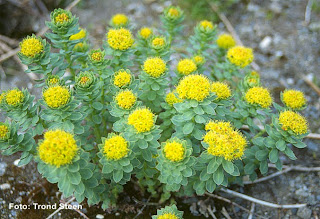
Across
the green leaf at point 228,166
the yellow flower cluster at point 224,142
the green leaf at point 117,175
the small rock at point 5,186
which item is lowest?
the small rock at point 5,186

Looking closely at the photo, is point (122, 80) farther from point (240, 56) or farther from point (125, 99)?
point (240, 56)

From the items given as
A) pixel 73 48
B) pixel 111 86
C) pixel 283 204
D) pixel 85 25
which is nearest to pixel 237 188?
pixel 283 204

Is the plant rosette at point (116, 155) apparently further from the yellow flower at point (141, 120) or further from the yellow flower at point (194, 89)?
the yellow flower at point (194, 89)

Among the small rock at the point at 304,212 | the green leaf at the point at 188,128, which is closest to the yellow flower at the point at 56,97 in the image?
the green leaf at the point at 188,128

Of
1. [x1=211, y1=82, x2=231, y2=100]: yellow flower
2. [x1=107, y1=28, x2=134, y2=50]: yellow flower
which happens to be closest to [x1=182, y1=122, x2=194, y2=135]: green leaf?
[x1=211, y1=82, x2=231, y2=100]: yellow flower

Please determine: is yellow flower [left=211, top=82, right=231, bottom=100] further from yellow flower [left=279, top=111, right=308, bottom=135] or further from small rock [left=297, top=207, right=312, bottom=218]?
small rock [left=297, top=207, right=312, bottom=218]

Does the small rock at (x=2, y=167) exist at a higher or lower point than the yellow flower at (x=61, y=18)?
lower

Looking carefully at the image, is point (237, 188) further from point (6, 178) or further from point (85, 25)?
point (85, 25)
